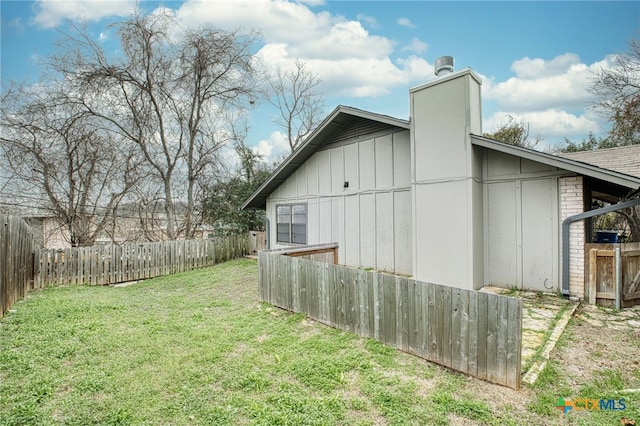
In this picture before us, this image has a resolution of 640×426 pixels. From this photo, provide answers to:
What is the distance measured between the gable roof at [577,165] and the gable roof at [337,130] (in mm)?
2179

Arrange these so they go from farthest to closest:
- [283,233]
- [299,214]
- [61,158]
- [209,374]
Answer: [283,233] < [299,214] < [61,158] < [209,374]

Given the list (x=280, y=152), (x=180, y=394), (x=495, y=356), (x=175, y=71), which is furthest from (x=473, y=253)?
(x=280, y=152)

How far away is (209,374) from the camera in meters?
3.89

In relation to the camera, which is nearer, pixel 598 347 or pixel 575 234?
pixel 598 347

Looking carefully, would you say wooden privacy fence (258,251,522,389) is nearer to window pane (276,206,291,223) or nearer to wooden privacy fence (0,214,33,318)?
wooden privacy fence (0,214,33,318)

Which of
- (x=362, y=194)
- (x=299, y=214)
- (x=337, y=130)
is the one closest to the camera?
(x=362, y=194)

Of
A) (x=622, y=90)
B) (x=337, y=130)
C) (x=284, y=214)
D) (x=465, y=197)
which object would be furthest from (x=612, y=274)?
(x=284, y=214)

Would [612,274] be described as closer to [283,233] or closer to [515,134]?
[283,233]

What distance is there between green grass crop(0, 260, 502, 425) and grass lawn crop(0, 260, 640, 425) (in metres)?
0.01

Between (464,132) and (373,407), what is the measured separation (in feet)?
19.5

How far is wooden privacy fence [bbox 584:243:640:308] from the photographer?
232 inches

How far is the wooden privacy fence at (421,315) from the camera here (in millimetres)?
3537

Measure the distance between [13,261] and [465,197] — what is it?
32.5 feet

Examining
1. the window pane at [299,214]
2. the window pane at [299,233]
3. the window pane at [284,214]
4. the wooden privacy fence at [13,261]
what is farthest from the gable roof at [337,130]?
the wooden privacy fence at [13,261]
